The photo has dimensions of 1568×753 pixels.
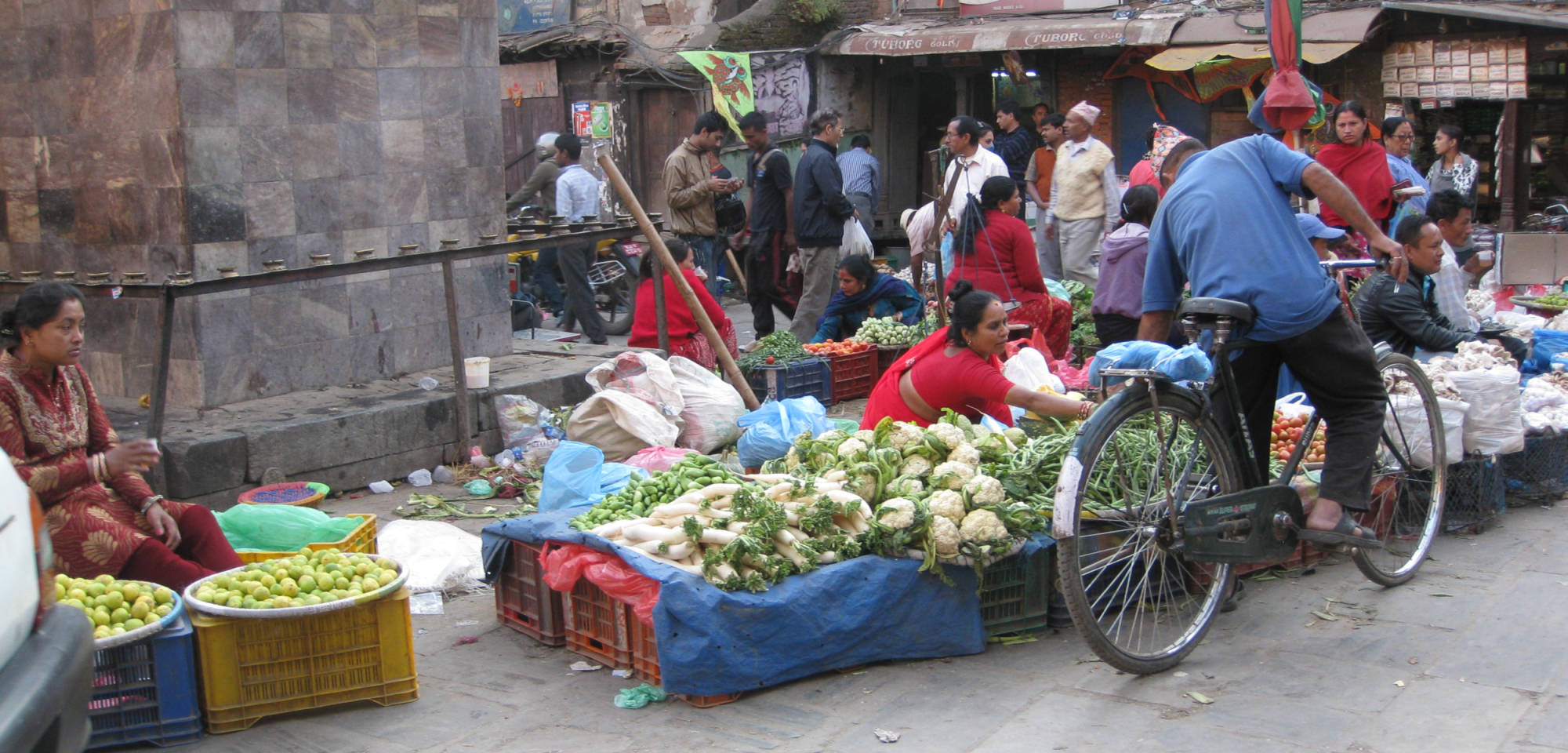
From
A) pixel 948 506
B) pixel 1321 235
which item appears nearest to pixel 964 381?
pixel 948 506

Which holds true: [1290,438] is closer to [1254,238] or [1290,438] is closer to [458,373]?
[1254,238]

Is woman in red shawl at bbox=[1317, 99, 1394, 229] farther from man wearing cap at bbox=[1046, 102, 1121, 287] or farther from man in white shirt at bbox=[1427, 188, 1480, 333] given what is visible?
Answer: man wearing cap at bbox=[1046, 102, 1121, 287]

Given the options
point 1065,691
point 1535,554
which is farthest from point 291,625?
point 1535,554

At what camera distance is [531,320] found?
11188 millimetres

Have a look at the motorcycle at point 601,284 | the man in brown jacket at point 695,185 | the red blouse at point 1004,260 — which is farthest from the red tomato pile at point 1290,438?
the motorcycle at point 601,284

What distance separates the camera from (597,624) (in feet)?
15.3

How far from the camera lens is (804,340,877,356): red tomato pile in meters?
9.52

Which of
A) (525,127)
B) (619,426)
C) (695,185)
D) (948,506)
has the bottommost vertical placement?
(619,426)

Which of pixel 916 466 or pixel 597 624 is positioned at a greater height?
pixel 916 466

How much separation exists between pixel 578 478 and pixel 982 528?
6.82ft

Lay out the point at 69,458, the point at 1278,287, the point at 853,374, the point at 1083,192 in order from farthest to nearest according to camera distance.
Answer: the point at 1083,192, the point at 853,374, the point at 69,458, the point at 1278,287

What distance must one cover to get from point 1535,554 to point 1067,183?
5705 mm

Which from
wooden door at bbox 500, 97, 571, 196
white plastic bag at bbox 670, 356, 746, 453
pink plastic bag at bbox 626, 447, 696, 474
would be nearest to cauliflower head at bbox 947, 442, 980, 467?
pink plastic bag at bbox 626, 447, 696, 474

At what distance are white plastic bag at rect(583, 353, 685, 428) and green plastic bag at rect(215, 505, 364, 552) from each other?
8.03ft
